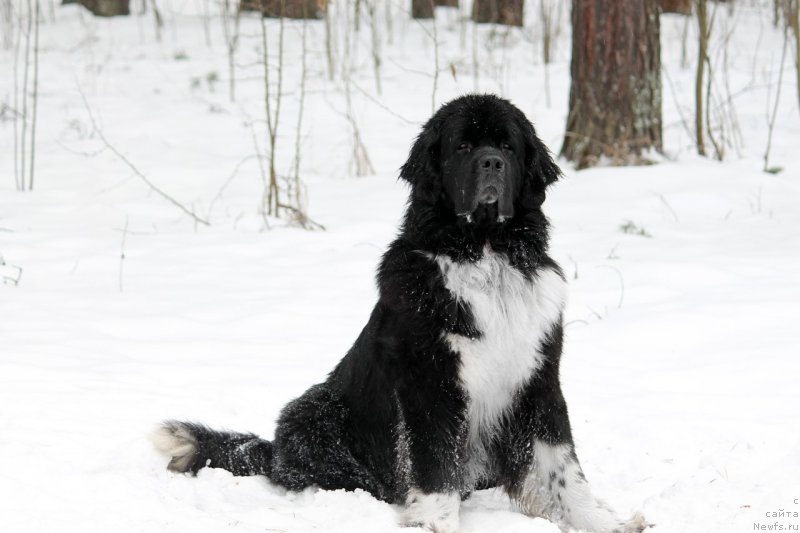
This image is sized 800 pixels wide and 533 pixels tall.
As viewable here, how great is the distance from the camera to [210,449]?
Answer: 403 cm

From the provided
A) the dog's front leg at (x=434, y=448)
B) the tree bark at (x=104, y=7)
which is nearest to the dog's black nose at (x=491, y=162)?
the dog's front leg at (x=434, y=448)

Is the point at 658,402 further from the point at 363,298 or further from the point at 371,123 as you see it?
the point at 371,123

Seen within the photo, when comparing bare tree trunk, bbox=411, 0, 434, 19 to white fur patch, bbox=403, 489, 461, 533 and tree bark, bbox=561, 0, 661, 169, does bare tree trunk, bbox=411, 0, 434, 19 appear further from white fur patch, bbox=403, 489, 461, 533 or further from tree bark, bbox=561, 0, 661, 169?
white fur patch, bbox=403, 489, 461, 533

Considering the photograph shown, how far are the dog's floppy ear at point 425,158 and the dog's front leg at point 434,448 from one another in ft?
2.97

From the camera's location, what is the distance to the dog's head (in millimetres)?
3752

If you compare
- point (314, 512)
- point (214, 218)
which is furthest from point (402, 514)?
point (214, 218)

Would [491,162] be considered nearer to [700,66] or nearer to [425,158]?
[425,158]

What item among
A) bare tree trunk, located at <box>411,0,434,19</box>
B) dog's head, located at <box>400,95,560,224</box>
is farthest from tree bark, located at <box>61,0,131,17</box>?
dog's head, located at <box>400,95,560,224</box>

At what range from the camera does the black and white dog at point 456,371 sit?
141 inches

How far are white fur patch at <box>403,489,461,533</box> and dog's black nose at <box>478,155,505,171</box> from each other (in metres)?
1.28

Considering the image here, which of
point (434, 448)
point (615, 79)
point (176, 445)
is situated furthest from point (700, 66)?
point (176, 445)

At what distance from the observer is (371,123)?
40.9ft

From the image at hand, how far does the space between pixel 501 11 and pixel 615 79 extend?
28.4 feet

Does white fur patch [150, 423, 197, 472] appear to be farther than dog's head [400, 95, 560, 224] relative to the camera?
Yes
